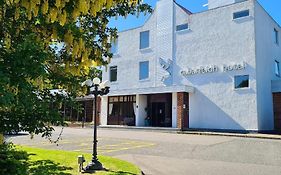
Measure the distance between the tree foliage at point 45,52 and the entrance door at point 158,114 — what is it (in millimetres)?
24828

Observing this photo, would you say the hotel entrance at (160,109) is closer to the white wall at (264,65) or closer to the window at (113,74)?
the window at (113,74)

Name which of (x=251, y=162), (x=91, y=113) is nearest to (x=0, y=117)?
(x=251, y=162)

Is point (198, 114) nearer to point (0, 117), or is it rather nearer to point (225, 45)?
point (225, 45)

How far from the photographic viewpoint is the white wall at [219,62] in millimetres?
25766

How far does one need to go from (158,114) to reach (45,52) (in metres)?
28.3

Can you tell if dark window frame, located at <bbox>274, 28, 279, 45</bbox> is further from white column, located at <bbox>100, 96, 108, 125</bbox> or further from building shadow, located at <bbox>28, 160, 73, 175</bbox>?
building shadow, located at <bbox>28, 160, 73, 175</bbox>

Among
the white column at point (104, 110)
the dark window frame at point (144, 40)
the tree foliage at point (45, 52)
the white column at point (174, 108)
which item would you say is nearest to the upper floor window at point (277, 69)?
the white column at point (174, 108)

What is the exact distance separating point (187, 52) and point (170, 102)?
5.31 meters

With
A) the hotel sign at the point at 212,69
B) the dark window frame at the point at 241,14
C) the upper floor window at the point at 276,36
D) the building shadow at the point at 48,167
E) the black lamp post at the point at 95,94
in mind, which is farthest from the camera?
the upper floor window at the point at 276,36

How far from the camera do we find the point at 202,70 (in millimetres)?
28516

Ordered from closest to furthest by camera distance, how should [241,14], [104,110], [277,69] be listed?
[241,14] → [277,69] → [104,110]

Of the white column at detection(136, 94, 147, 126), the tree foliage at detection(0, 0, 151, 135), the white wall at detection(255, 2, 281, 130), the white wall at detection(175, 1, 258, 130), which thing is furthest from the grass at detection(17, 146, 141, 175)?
the white column at detection(136, 94, 147, 126)

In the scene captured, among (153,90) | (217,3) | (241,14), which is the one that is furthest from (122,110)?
(241,14)

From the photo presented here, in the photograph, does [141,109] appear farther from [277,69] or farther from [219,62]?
[277,69]
